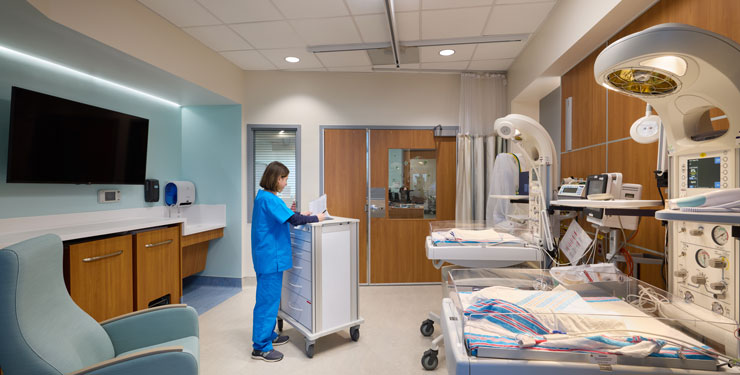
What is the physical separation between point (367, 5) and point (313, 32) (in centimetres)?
70

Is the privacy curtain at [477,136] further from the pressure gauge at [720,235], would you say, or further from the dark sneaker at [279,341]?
the pressure gauge at [720,235]

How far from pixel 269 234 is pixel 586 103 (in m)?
2.69

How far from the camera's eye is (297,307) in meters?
2.64

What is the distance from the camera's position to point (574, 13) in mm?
2418

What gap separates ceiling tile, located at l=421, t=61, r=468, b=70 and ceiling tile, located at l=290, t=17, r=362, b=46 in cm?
100

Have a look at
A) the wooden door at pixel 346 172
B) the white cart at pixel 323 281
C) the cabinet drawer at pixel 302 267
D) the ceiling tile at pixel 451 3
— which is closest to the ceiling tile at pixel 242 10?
the ceiling tile at pixel 451 3

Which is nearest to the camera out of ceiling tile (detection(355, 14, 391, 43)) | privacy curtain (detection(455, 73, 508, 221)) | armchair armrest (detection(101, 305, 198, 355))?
armchair armrest (detection(101, 305, 198, 355))

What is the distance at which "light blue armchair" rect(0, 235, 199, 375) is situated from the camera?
1157 millimetres

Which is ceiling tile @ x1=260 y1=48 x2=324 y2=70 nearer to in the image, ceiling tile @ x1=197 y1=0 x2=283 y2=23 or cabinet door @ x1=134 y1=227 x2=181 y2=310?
ceiling tile @ x1=197 y1=0 x2=283 y2=23

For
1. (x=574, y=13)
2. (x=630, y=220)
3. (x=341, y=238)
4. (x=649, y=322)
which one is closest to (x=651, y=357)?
(x=649, y=322)

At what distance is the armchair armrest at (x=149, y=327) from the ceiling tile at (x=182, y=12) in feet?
7.58

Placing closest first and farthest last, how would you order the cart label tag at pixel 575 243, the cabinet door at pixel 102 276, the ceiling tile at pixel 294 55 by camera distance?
A: 1. the cart label tag at pixel 575 243
2. the cabinet door at pixel 102 276
3. the ceiling tile at pixel 294 55

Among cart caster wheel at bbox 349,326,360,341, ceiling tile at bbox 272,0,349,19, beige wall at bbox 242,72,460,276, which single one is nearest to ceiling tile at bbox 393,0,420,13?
ceiling tile at bbox 272,0,349,19

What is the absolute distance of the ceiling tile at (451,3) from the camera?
2617 millimetres
